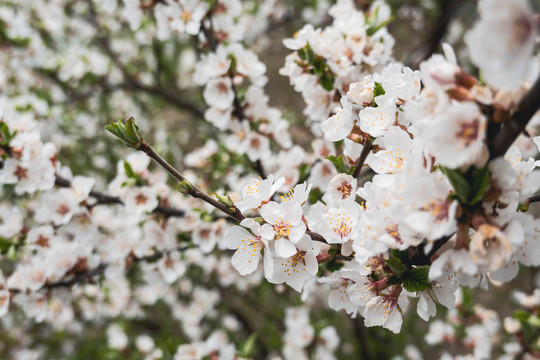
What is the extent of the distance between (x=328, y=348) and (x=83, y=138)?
11.7 ft

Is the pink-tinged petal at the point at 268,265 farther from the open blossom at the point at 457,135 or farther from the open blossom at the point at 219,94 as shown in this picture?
the open blossom at the point at 219,94

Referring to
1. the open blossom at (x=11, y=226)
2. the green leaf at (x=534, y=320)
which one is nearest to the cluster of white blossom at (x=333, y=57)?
the green leaf at (x=534, y=320)

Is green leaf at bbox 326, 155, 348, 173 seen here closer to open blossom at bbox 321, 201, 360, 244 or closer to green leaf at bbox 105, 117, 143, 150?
open blossom at bbox 321, 201, 360, 244

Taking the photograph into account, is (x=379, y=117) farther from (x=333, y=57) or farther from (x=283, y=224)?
(x=333, y=57)

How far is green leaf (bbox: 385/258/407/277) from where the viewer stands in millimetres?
971

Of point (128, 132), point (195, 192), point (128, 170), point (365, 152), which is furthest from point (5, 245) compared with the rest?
point (365, 152)

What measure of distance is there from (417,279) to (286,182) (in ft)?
3.71

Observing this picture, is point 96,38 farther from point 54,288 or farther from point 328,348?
point 328,348

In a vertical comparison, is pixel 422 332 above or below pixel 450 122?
below

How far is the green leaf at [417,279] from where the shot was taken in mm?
988

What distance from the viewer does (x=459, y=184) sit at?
78cm

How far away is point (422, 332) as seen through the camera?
14.6 ft

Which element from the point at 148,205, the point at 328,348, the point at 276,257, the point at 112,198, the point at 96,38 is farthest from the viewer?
the point at 96,38

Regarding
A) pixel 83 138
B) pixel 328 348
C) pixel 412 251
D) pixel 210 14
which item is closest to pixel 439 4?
pixel 210 14
